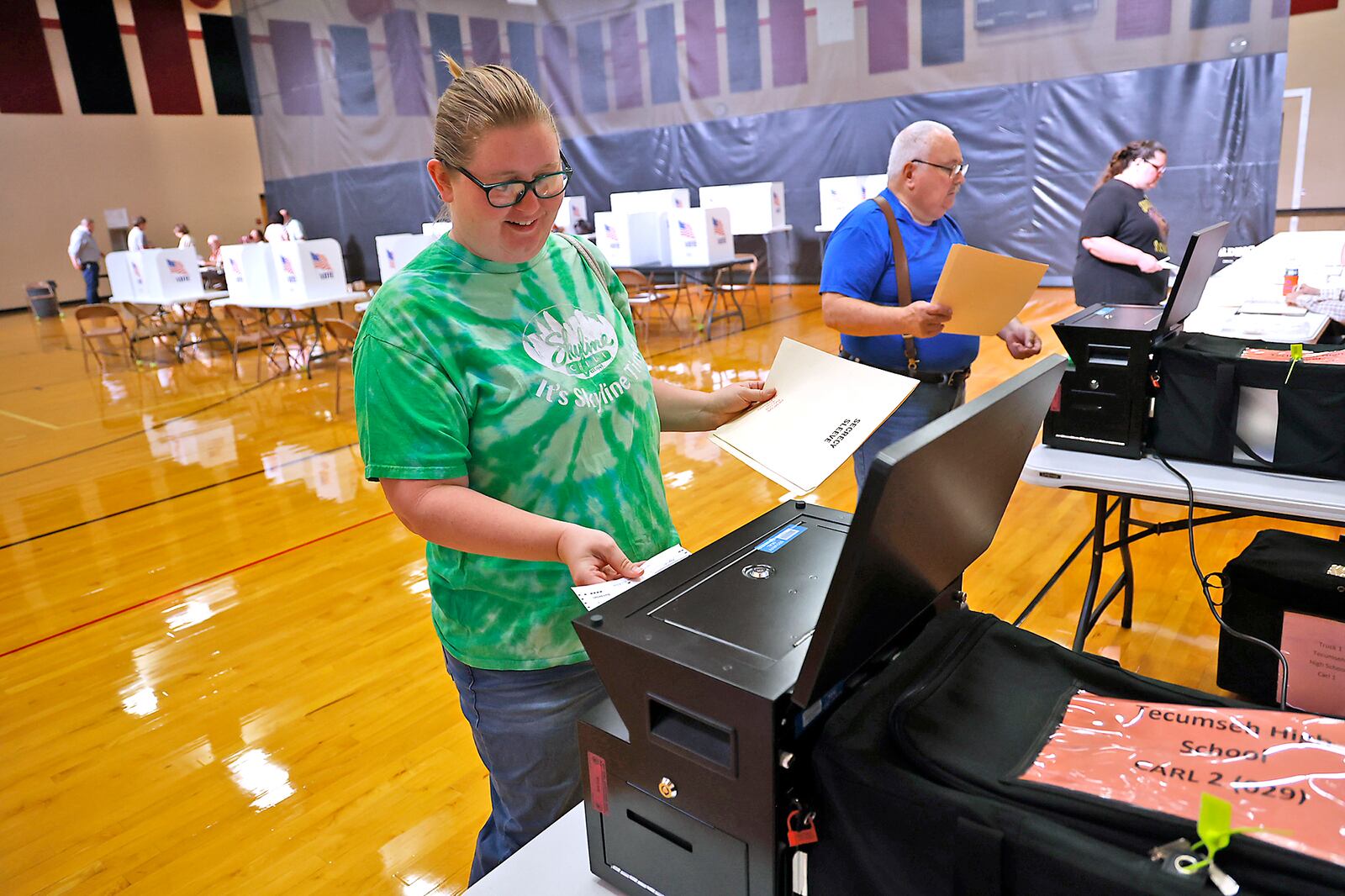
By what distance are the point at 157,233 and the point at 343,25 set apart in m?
9.21

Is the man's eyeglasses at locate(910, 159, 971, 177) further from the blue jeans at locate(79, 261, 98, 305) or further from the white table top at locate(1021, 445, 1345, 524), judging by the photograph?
the blue jeans at locate(79, 261, 98, 305)

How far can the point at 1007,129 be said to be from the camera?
9344 mm

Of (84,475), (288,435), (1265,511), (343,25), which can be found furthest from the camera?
(343,25)

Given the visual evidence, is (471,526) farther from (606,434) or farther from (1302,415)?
(1302,415)

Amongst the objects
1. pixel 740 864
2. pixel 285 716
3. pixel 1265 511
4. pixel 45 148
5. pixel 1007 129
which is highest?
pixel 45 148

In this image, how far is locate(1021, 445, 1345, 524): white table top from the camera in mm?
1884

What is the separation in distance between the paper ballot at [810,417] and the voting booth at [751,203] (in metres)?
9.10

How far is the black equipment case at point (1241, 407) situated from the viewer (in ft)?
6.29

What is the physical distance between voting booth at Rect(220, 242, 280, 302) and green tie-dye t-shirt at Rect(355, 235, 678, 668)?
27.2 feet

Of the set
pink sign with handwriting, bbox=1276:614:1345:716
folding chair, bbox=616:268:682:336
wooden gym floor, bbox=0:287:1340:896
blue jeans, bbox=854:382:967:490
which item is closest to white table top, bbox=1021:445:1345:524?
blue jeans, bbox=854:382:967:490

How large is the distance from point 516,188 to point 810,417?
49cm

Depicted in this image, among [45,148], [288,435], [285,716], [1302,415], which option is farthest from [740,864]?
[45,148]

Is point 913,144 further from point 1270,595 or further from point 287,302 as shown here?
point 287,302

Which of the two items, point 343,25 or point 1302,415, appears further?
point 343,25
